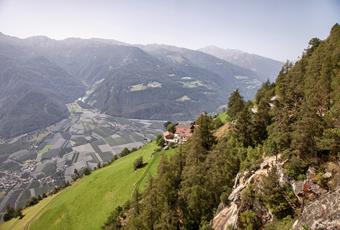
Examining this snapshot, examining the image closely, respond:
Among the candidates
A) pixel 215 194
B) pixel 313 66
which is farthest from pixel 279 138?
pixel 313 66

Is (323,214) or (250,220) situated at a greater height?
(323,214)

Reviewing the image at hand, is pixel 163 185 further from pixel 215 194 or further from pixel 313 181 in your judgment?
pixel 313 181

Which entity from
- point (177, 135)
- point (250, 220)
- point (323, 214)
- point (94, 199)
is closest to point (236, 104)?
point (177, 135)

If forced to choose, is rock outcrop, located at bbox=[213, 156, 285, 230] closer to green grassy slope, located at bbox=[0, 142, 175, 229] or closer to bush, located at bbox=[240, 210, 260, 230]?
bush, located at bbox=[240, 210, 260, 230]

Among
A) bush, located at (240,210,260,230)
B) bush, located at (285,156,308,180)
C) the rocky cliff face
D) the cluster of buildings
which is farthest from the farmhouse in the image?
bush, located at (285,156,308,180)

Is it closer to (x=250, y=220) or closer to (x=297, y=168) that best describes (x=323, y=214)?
(x=297, y=168)

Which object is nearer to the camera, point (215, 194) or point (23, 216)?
point (215, 194)
